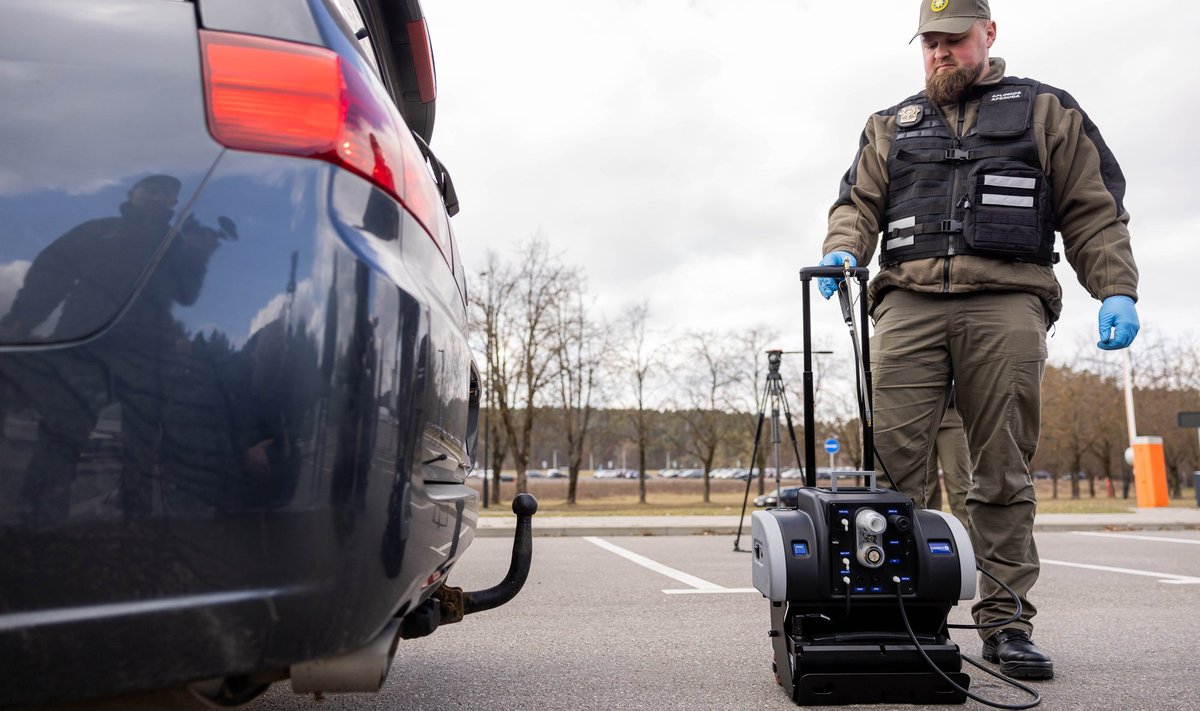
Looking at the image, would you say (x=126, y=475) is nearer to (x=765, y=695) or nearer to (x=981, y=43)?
(x=765, y=695)

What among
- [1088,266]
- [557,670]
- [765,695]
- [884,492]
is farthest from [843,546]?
[1088,266]

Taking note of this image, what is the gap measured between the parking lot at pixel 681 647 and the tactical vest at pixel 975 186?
145cm

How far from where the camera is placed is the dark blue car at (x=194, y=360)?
104cm

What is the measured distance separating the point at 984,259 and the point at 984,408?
53 cm

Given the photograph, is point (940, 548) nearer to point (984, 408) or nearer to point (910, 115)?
point (984, 408)

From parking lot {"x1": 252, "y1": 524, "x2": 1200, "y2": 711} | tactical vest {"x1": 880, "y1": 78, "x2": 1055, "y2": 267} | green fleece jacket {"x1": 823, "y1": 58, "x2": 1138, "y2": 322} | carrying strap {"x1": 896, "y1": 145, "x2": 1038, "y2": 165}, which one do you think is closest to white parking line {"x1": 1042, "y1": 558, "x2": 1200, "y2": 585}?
parking lot {"x1": 252, "y1": 524, "x2": 1200, "y2": 711}

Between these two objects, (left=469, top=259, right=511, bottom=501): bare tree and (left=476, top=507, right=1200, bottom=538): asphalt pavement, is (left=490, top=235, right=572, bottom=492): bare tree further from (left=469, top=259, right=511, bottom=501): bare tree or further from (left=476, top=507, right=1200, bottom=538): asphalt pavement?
(left=476, top=507, right=1200, bottom=538): asphalt pavement

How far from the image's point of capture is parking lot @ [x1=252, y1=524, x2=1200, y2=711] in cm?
249

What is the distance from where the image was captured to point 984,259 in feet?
9.72

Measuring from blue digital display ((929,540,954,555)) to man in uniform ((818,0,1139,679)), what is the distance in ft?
2.01

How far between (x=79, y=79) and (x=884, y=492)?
209 cm

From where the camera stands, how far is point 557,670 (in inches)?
114

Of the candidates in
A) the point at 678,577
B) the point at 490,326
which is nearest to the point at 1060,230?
the point at 678,577

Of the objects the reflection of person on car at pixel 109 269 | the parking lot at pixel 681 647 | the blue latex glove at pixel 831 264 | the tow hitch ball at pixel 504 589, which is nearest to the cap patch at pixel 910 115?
the blue latex glove at pixel 831 264
